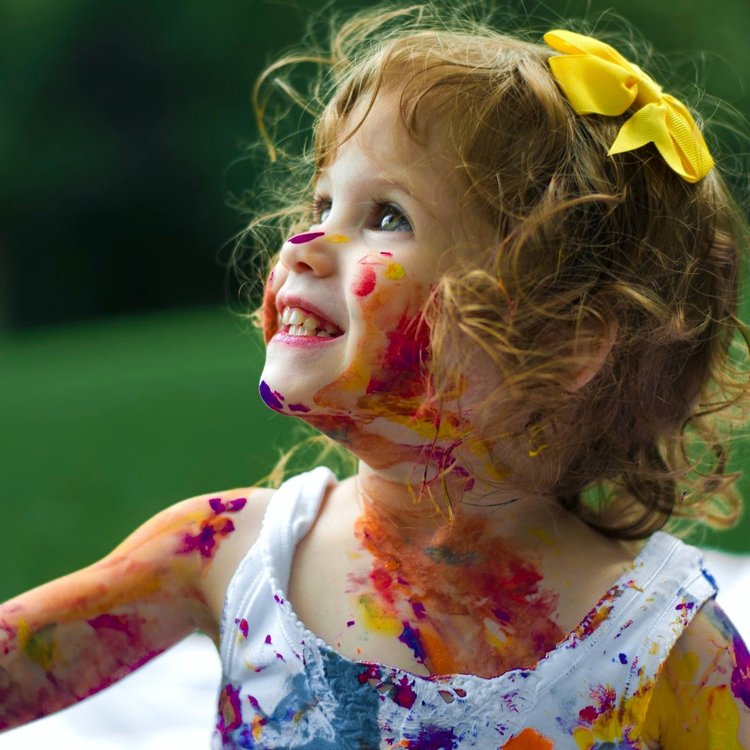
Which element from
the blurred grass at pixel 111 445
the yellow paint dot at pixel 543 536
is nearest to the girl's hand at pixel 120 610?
A: the yellow paint dot at pixel 543 536

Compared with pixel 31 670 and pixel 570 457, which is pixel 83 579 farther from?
pixel 570 457

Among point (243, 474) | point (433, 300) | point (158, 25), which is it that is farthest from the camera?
point (158, 25)

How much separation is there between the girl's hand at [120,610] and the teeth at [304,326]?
0.28 meters

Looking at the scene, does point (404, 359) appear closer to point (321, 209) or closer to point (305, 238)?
point (305, 238)

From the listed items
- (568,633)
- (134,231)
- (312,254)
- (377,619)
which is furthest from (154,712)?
(134,231)

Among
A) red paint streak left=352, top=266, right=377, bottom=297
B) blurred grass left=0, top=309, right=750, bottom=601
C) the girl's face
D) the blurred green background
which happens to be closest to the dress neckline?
the girl's face

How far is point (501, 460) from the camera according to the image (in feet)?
4.23

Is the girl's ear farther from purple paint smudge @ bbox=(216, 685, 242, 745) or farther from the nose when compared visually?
purple paint smudge @ bbox=(216, 685, 242, 745)

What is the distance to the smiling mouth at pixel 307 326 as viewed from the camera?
123cm

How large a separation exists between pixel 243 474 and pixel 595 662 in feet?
6.89

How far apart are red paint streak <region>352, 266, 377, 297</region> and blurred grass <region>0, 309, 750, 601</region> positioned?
1934 mm

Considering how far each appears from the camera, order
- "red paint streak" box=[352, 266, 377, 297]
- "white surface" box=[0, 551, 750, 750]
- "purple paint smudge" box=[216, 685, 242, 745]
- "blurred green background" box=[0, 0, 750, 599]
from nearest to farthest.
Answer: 1. "red paint streak" box=[352, 266, 377, 297]
2. "purple paint smudge" box=[216, 685, 242, 745]
3. "white surface" box=[0, 551, 750, 750]
4. "blurred green background" box=[0, 0, 750, 599]

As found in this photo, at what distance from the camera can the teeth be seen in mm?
1231

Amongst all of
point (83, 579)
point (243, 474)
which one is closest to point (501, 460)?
point (83, 579)
